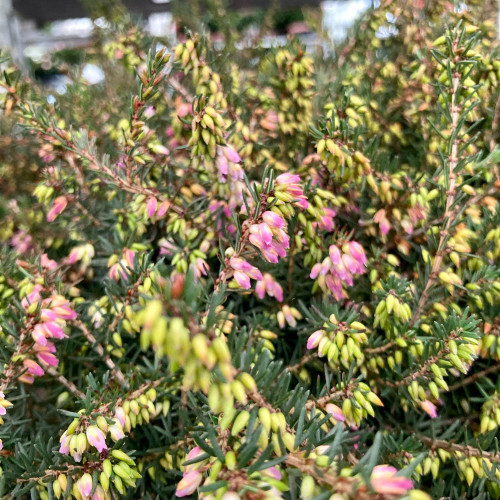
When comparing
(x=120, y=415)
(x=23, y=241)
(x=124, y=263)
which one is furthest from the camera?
(x=23, y=241)

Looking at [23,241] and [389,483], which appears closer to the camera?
[389,483]

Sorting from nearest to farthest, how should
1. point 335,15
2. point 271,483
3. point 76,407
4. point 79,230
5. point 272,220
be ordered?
point 271,483
point 272,220
point 76,407
point 79,230
point 335,15

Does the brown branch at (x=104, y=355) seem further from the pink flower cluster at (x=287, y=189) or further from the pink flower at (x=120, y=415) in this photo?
the pink flower cluster at (x=287, y=189)

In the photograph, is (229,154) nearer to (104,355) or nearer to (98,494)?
(104,355)

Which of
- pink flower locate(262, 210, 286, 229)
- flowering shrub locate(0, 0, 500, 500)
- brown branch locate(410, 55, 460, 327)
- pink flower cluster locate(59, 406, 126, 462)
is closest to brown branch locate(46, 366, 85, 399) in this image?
flowering shrub locate(0, 0, 500, 500)

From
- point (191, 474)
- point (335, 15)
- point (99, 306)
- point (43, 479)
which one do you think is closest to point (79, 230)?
point (99, 306)

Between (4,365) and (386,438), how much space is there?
2.09ft

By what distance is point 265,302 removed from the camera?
0.85m

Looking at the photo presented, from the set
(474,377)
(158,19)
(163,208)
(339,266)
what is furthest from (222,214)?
(158,19)

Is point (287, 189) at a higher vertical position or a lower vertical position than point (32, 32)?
lower

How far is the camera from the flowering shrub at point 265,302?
45cm

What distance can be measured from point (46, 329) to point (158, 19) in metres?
4.42

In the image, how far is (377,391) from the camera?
839mm

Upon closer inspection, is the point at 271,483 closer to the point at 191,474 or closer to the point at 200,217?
the point at 191,474
